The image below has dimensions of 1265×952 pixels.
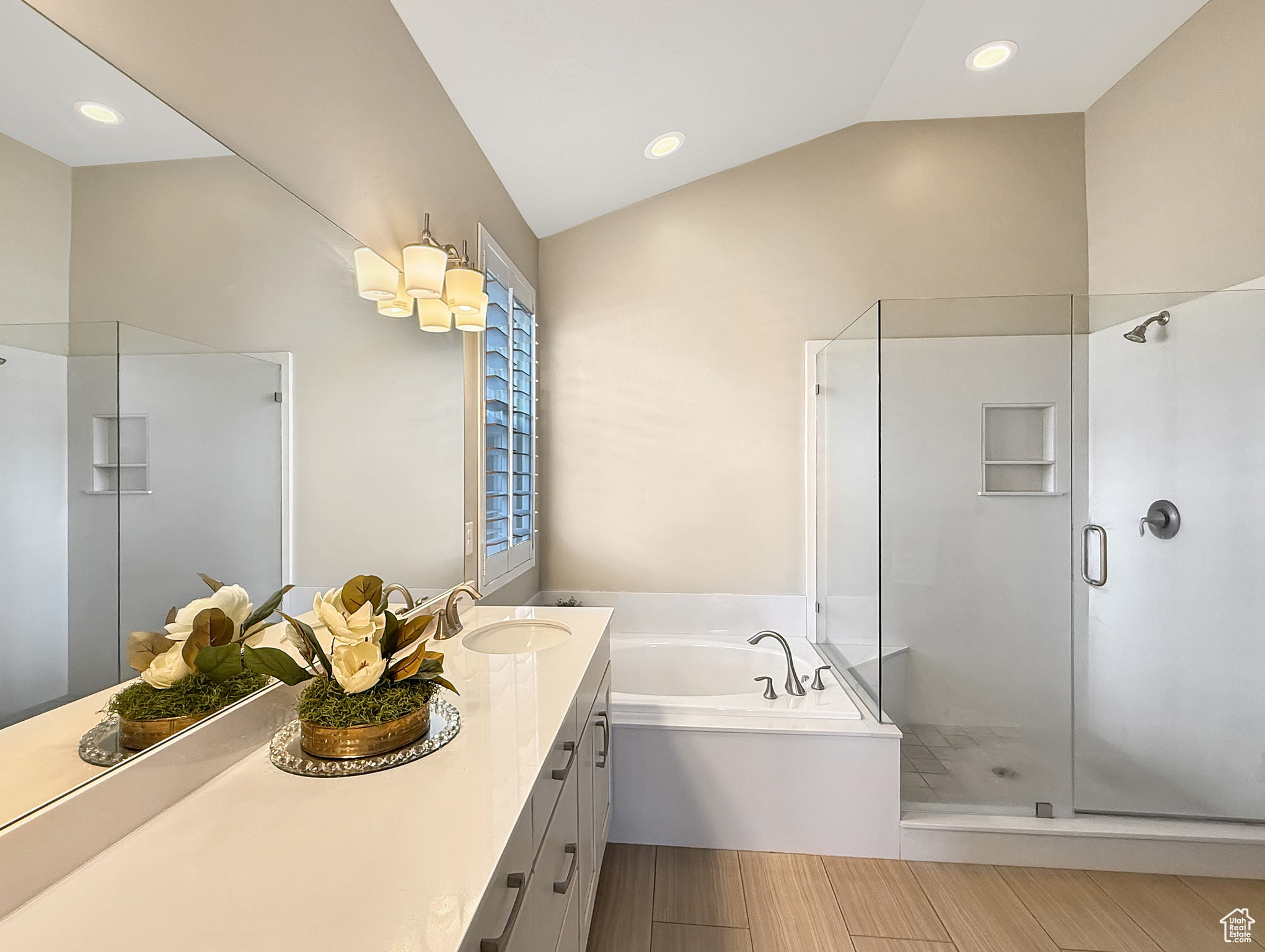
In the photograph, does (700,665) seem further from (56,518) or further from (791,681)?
(56,518)

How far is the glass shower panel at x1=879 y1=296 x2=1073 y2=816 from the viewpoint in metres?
2.17

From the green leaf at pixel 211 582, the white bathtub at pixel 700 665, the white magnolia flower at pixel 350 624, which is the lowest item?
the white bathtub at pixel 700 665

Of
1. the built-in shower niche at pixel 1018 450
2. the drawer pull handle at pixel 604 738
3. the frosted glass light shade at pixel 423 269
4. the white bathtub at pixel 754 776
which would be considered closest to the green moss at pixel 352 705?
the drawer pull handle at pixel 604 738

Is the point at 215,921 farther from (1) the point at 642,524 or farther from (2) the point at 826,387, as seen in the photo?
(2) the point at 826,387

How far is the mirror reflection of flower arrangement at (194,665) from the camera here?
0.83m

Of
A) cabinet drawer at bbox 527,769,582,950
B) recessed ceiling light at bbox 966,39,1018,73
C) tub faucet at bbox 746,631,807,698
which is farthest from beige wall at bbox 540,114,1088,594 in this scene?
cabinet drawer at bbox 527,769,582,950

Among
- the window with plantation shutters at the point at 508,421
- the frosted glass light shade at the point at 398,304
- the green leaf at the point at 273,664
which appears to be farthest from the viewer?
the window with plantation shutters at the point at 508,421

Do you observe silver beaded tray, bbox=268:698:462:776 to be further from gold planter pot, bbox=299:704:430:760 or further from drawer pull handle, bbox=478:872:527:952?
drawer pull handle, bbox=478:872:527:952

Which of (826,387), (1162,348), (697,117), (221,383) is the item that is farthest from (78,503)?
(1162,348)

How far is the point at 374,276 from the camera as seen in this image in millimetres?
1492

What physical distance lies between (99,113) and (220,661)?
75 cm

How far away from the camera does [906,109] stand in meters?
2.88

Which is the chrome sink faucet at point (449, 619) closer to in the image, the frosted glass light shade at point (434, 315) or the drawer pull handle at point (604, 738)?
the drawer pull handle at point (604, 738)

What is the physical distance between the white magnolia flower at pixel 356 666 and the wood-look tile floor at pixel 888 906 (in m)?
1.25
